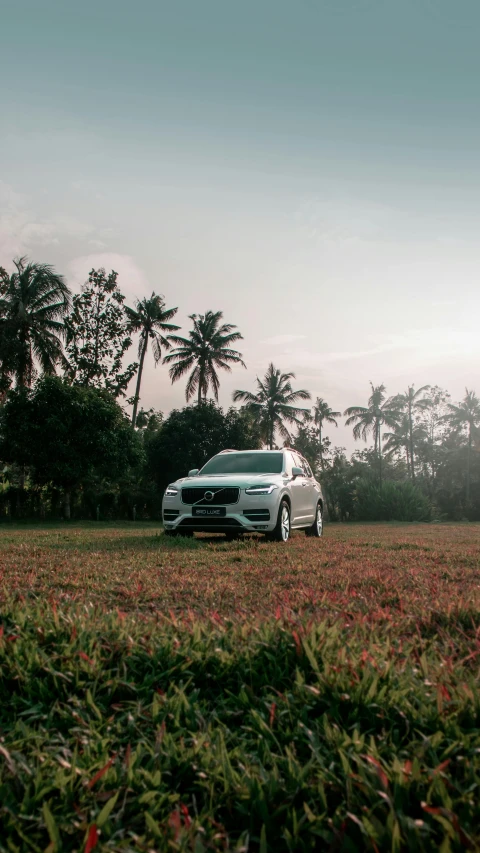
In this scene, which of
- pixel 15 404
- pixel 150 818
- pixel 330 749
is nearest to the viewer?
pixel 150 818

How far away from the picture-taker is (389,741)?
2225 mm

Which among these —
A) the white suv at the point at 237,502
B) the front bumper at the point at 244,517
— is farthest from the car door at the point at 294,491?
the front bumper at the point at 244,517

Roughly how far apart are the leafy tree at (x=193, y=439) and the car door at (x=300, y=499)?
24571 mm

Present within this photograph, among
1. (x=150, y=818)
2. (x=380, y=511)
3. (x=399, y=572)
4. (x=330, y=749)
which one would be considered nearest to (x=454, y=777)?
(x=330, y=749)

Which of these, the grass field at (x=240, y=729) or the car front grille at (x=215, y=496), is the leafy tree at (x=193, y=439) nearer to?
the car front grille at (x=215, y=496)

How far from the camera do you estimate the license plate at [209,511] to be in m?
10.8

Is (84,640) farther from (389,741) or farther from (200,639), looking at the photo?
(389,741)

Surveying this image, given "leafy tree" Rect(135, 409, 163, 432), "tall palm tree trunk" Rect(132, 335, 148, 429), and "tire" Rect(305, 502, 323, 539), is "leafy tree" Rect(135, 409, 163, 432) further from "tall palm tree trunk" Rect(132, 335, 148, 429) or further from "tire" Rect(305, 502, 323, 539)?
"tire" Rect(305, 502, 323, 539)

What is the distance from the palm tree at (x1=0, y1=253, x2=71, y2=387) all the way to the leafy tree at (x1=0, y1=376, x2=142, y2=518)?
5.76 meters

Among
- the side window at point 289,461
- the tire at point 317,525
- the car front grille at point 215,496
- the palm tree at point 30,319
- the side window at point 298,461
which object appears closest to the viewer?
the car front grille at point 215,496

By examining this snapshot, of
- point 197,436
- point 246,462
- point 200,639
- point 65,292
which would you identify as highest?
point 65,292

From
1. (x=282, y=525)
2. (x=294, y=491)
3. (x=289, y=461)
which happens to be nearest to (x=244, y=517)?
(x=282, y=525)

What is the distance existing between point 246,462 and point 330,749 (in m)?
10.6

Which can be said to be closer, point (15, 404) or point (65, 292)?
point (15, 404)
